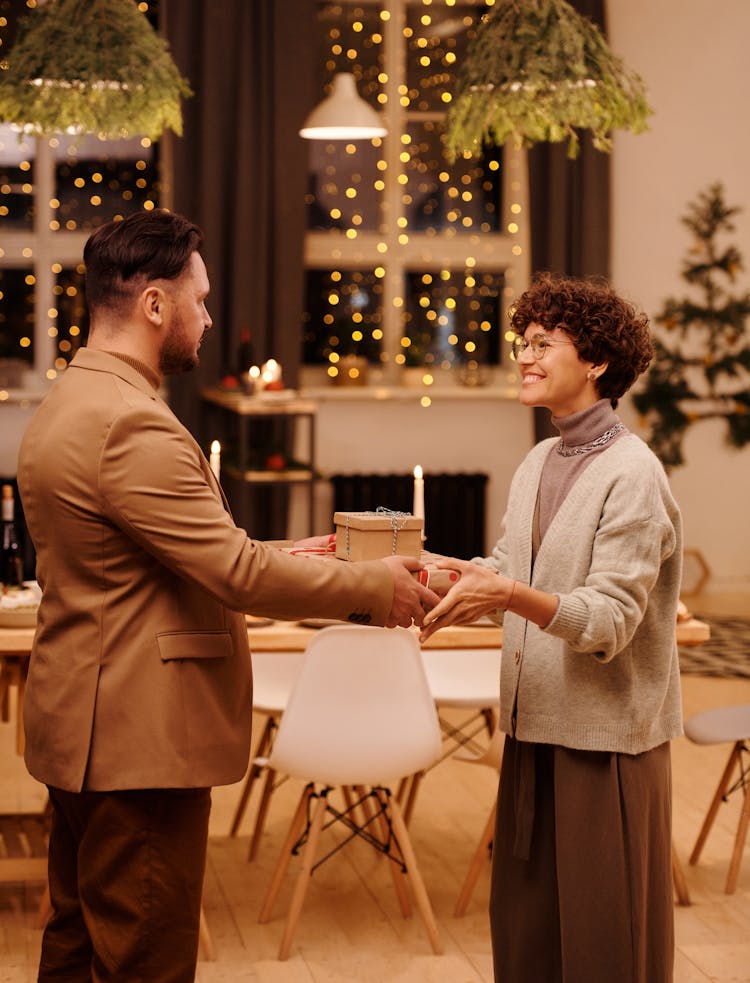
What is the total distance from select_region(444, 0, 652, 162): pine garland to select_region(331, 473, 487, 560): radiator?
3.95 metres

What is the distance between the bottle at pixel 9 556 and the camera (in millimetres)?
4145

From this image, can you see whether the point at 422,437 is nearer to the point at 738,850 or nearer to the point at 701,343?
the point at 701,343

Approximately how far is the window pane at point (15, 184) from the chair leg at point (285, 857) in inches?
210

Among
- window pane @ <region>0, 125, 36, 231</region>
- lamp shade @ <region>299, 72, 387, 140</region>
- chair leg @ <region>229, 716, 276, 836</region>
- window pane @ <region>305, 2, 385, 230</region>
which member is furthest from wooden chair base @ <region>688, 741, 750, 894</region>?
window pane @ <region>0, 125, 36, 231</region>

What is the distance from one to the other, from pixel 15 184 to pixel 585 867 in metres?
6.61

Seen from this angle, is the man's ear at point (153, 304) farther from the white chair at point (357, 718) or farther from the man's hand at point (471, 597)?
the white chair at point (357, 718)

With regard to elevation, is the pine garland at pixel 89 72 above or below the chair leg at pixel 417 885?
above

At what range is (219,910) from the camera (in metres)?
3.82

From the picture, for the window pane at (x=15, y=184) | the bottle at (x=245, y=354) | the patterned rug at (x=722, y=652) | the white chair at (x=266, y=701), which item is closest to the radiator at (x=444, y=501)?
the bottle at (x=245, y=354)

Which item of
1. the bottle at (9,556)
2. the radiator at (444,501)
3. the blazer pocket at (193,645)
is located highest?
the blazer pocket at (193,645)

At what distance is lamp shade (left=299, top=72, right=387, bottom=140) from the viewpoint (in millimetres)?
6855

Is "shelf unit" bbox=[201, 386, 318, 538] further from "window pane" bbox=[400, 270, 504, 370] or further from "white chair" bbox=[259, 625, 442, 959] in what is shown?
"white chair" bbox=[259, 625, 442, 959]

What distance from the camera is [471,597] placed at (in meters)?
2.36

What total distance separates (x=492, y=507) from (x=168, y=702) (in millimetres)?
6451
